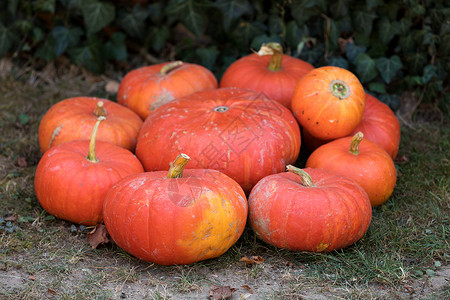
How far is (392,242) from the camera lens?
118 inches

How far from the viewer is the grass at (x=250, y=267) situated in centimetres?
254

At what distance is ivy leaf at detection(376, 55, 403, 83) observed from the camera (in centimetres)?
459

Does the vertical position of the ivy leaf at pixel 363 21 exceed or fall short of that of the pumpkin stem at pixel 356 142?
it exceeds it

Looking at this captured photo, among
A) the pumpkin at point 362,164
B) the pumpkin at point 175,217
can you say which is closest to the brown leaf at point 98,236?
the pumpkin at point 175,217

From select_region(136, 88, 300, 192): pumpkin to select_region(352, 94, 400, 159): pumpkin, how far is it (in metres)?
0.61

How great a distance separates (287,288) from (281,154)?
3.38 feet

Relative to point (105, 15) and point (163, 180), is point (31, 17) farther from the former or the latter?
point (163, 180)

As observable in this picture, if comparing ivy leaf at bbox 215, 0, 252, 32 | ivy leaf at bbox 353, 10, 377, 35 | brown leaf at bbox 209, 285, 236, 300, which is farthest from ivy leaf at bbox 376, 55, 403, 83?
brown leaf at bbox 209, 285, 236, 300

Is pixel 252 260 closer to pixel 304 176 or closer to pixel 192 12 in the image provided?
pixel 304 176

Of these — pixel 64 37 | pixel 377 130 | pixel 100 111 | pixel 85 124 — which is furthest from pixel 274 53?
pixel 64 37

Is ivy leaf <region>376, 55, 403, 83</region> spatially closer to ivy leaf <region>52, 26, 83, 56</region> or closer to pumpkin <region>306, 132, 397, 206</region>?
pumpkin <region>306, 132, 397, 206</region>

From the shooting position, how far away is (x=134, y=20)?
510 cm

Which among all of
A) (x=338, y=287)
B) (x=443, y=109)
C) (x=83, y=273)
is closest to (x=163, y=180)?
(x=83, y=273)

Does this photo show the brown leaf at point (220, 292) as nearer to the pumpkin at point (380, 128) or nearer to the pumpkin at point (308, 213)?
the pumpkin at point (308, 213)
